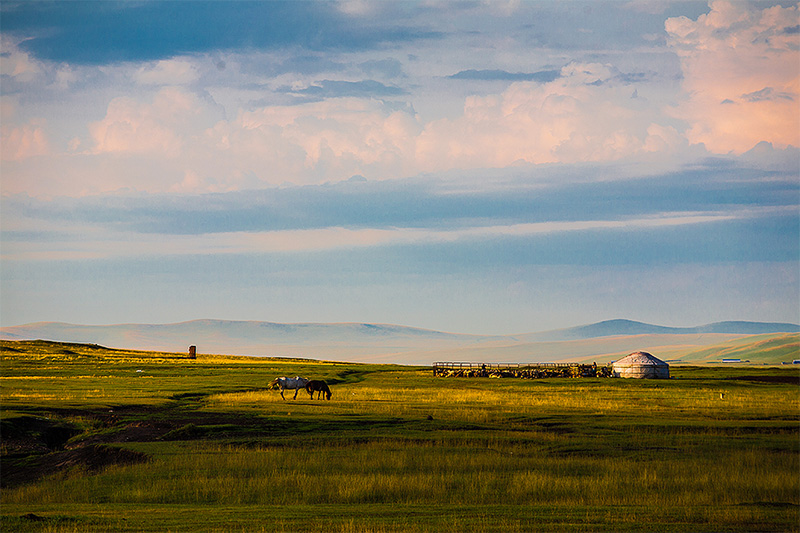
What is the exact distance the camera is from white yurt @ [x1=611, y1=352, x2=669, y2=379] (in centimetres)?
11488

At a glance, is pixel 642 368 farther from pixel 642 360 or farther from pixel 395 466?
pixel 395 466

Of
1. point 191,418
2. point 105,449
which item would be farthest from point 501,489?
point 191,418

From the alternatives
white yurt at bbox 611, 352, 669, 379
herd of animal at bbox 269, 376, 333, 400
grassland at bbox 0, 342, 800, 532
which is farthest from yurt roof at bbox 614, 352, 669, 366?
herd of animal at bbox 269, 376, 333, 400

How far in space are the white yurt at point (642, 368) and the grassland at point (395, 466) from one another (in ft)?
162

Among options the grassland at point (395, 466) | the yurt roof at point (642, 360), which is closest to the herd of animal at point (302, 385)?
the grassland at point (395, 466)

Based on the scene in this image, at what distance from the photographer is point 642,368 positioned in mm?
115438

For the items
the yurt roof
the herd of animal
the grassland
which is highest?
the yurt roof

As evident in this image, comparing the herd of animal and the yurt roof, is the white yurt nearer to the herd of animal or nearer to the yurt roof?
the yurt roof

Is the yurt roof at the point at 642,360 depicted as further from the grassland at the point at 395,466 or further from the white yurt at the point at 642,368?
the grassland at the point at 395,466

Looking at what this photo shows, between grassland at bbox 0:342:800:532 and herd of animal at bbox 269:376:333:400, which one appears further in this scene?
herd of animal at bbox 269:376:333:400

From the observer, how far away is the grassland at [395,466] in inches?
873

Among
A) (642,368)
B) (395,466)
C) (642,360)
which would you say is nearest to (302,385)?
(395,466)

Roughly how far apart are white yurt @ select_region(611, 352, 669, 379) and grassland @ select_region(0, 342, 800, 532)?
49436 millimetres

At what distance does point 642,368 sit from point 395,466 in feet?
292
